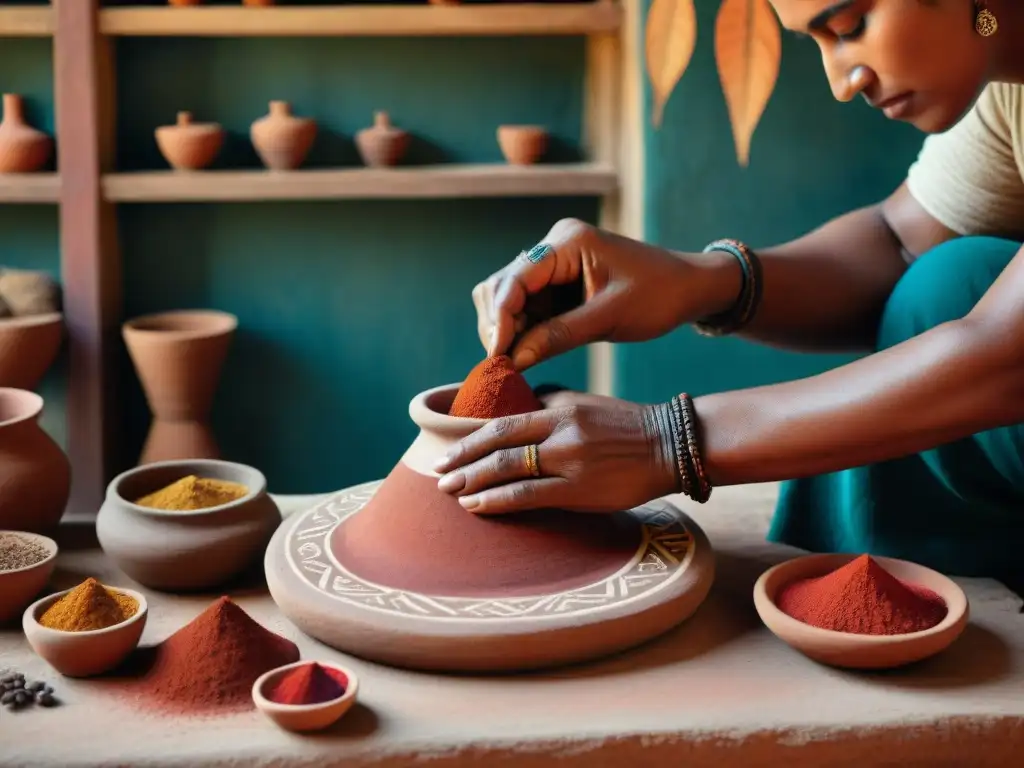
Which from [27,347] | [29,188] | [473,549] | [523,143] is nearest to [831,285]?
[473,549]

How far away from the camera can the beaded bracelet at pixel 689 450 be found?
1597 millimetres

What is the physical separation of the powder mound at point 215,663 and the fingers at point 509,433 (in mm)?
346

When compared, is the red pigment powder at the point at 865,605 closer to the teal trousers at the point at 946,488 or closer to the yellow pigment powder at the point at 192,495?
the teal trousers at the point at 946,488

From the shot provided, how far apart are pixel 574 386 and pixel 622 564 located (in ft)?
8.61

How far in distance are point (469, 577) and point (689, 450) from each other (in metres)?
0.33

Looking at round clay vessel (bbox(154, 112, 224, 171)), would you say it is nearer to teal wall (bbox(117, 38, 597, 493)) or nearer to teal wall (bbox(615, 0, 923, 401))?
teal wall (bbox(117, 38, 597, 493))

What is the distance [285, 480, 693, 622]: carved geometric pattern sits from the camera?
1511mm

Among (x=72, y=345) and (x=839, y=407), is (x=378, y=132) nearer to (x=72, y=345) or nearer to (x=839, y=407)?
(x=72, y=345)

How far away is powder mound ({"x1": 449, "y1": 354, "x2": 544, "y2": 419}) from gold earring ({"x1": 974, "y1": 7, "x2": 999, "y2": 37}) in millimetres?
798

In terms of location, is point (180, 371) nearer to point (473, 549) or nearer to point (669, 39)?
point (669, 39)

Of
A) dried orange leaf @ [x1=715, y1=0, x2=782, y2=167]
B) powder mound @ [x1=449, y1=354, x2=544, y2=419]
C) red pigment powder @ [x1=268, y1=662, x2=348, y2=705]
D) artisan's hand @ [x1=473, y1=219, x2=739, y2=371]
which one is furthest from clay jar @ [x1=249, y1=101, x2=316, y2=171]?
red pigment powder @ [x1=268, y1=662, x2=348, y2=705]

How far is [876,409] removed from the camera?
1.56m

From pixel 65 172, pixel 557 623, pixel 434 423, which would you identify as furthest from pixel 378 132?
pixel 557 623

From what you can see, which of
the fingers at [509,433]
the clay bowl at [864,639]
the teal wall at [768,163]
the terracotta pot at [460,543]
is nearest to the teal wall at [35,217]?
the teal wall at [768,163]
